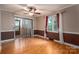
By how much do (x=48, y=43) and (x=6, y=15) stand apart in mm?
1416

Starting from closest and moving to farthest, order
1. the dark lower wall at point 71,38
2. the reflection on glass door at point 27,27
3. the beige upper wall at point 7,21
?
the beige upper wall at point 7,21
the reflection on glass door at point 27,27
the dark lower wall at point 71,38

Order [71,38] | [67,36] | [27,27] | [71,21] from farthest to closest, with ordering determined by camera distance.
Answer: [71,38] < [67,36] < [71,21] < [27,27]

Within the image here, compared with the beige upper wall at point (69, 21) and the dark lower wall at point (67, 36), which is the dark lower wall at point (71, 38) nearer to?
the dark lower wall at point (67, 36)

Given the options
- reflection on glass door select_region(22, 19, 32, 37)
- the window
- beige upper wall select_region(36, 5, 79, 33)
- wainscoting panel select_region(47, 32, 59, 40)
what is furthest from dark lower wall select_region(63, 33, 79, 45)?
reflection on glass door select_region(22, 19, 32, 37)

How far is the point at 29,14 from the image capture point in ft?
9.96

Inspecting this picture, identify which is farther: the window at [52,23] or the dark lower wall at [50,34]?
the dark lower wall at [50,34]

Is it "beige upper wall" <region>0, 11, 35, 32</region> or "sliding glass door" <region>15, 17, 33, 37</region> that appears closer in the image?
"beige upper wall" <region>0, 11, 35, 32</region>

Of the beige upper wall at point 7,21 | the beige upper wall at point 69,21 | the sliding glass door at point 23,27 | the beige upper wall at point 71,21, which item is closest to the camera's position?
the beige upper wall at point 7,21

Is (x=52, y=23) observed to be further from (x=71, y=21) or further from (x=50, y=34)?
(x=71, y=21)

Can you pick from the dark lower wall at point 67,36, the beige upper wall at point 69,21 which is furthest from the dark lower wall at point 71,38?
the beige upper wall at point 69,21

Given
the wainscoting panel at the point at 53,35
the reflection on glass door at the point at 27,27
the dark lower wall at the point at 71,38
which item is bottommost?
the dark lower wall at the point at 71,38

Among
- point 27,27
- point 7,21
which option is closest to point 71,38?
point 27,27

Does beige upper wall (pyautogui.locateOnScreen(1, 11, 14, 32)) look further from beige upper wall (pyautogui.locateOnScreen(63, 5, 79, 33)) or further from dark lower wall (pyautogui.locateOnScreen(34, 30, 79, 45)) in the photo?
beige upper wall (pyautogui.locateOnScreen(63, 5, 79, 33))
